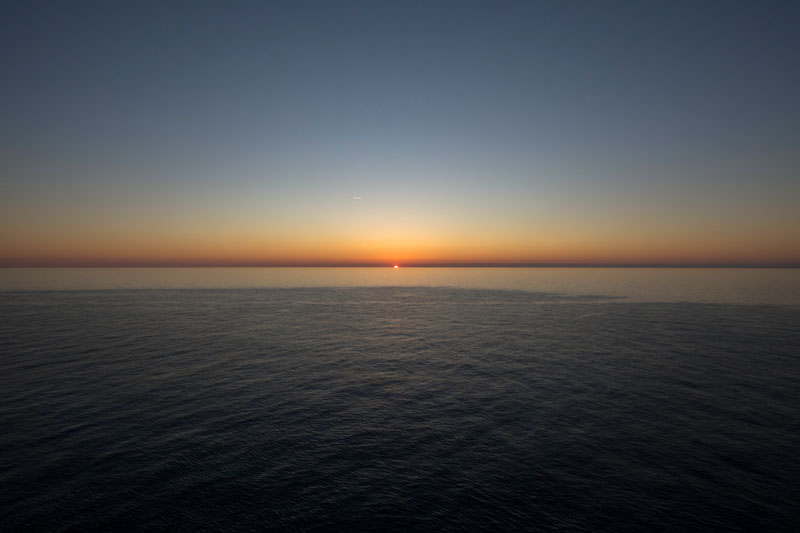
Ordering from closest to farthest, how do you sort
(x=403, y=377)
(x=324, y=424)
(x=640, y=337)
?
1. (x=324, y=424)
2. (x=403, y=377)
3. (x=640, y=337)

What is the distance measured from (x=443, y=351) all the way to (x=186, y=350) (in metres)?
42.9

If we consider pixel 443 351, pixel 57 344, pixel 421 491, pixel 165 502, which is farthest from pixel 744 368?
pixel 57 344

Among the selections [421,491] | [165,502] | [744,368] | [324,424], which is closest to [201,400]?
[324,424]

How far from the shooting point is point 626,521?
20875 mm

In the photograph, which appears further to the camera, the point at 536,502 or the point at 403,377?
the point at 403,377

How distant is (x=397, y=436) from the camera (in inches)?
1216

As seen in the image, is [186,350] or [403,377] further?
[186,350]

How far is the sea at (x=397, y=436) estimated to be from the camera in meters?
21.5

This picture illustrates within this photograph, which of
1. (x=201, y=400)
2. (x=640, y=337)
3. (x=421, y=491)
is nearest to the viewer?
(x=421, y=491)

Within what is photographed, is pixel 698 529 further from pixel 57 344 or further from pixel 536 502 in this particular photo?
pixel 57 344

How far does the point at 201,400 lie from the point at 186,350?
26.2m

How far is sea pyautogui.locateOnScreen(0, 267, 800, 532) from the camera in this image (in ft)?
70.5

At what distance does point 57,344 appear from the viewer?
202ft

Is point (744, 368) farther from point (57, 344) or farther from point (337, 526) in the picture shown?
point (57, 344)
